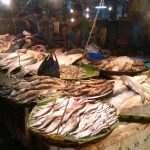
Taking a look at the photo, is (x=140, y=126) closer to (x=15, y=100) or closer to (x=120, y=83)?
(x=120, y=83)

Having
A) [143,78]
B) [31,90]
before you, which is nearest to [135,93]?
[143,78]

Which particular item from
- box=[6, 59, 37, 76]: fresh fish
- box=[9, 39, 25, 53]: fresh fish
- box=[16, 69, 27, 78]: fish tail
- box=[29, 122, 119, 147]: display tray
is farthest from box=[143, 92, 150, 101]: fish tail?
box=[9, 39, 25, 53]: fresh fish

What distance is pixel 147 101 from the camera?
3680 millimetres

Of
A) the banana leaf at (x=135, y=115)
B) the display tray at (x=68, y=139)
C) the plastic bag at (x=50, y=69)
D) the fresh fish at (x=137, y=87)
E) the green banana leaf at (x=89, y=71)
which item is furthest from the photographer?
the green banana leaf at (x=89, y=71)

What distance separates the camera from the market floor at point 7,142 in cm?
530

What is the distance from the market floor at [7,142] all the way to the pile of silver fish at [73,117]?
8.32 feet

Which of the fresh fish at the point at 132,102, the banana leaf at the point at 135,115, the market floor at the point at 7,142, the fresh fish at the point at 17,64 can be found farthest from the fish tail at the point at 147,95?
the market floor at the point at 7,142

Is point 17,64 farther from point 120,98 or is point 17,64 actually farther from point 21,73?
point 120,98

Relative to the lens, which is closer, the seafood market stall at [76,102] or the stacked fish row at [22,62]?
the seafood market stall at [76,102]

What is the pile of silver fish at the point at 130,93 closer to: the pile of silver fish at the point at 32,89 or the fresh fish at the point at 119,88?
the fresh fish at the point at 119,88

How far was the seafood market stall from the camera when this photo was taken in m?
2.72

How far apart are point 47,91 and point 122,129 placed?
4.39 feet

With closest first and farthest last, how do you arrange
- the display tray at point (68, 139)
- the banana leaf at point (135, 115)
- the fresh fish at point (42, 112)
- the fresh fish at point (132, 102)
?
the display tray at point (68, 139) → the fresh fish at point (42, 112) → the banana leaf at point (135, 115) → the fresh fish at point (132, 102)

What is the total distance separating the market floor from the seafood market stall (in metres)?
0.47
